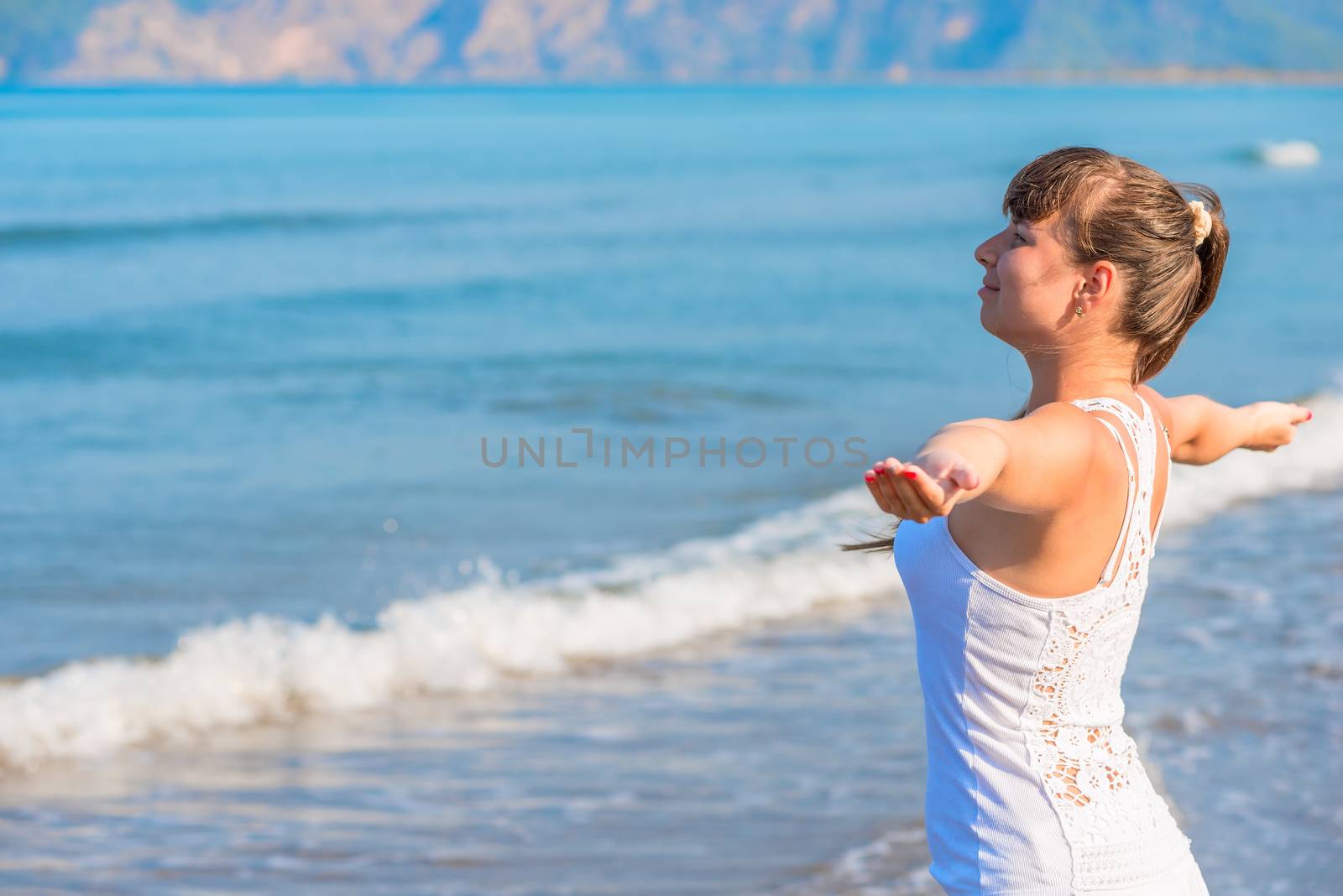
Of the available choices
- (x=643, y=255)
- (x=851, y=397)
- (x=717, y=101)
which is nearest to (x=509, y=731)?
(x=851, y=397)

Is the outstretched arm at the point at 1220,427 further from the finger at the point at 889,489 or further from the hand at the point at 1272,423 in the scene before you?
the finger at the point at 889,489

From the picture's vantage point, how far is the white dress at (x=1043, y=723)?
→ 1875mm

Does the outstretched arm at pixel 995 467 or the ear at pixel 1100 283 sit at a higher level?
the ear at pixel 1100 283

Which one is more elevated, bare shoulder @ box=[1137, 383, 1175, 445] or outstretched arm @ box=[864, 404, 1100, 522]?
bare shoulder @ box=[1137, 383, 1175, 445]

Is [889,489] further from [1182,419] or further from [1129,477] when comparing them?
[1182,419]

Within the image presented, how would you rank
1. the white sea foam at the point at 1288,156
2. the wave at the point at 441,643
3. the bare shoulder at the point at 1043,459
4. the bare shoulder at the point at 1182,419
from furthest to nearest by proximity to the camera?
the white sea foam at the point at 1288,156
the wave at the point at 441,643
the bare shoulder at the point at 1182,419
the bare shoulder at the point at 1043,459

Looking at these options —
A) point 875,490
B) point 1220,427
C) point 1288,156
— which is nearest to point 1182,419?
point 1220,427

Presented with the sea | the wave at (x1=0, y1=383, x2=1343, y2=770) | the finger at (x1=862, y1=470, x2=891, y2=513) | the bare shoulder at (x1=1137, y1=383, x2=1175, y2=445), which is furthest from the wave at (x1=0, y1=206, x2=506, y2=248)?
the finger at (x1=862, y1=470, x2=891, y2=513)

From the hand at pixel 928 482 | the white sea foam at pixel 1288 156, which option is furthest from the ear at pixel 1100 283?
the white sea foam at pixel 1288 156

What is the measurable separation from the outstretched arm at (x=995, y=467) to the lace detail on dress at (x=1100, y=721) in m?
0.11

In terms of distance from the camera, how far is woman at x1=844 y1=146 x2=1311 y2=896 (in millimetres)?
1840

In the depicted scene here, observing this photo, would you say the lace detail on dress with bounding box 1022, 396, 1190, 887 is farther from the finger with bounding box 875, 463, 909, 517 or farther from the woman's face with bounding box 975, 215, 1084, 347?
the finger with bounding box 875, 463, 909, 517

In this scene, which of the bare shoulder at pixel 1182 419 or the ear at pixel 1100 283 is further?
the bare shoulder at pixel 1182 419

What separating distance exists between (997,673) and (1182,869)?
1.31ft
